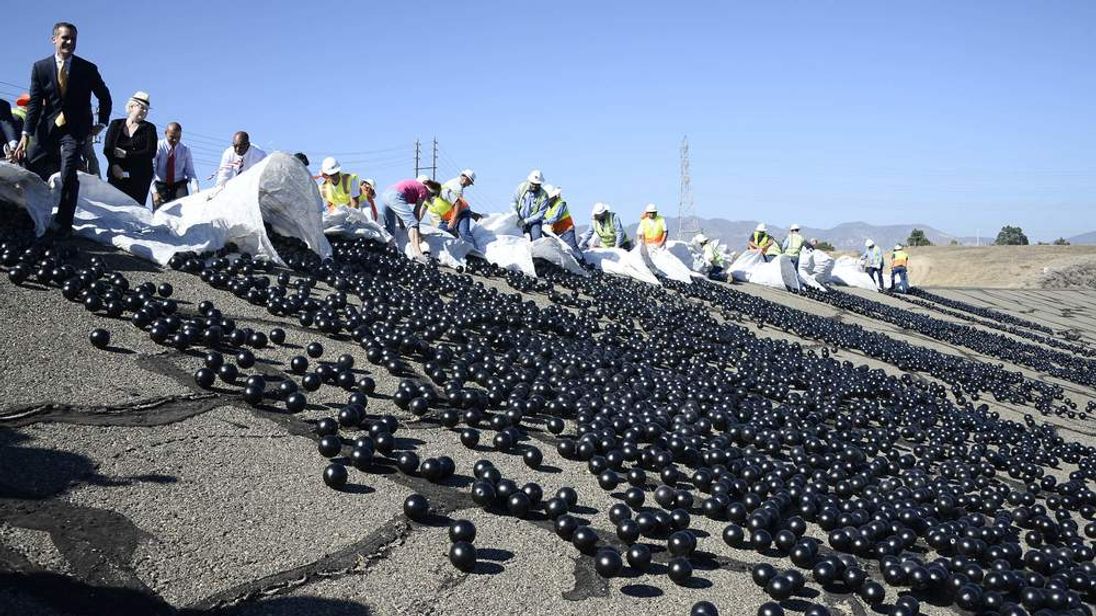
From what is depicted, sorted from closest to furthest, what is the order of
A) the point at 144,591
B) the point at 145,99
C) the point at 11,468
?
the point at 144,591 < the point at 11,468 < the point at 145,99

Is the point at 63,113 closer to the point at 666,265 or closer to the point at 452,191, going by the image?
the point at 452,191

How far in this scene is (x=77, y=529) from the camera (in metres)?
2.88

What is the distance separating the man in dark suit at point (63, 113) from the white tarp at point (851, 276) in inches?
907

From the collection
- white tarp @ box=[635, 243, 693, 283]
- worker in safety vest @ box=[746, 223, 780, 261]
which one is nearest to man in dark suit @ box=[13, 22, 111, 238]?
white tarp @ box=[635, 243, 693, 283]

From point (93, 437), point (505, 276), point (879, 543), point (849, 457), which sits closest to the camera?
point (93, 437)

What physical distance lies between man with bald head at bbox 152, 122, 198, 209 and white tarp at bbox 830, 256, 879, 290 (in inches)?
823

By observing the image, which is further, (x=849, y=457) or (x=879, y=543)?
(x=849, y=457)

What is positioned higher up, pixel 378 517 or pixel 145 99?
pixel 145 99

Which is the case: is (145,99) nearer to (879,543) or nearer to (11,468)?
(11,468)

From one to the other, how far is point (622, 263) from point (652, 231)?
7.73 ft

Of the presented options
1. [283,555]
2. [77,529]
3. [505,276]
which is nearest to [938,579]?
[283,555]

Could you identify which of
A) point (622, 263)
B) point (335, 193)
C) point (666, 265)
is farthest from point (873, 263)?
point (335, 193)

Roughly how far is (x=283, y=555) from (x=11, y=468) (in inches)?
48.7

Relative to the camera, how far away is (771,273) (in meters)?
20.1
